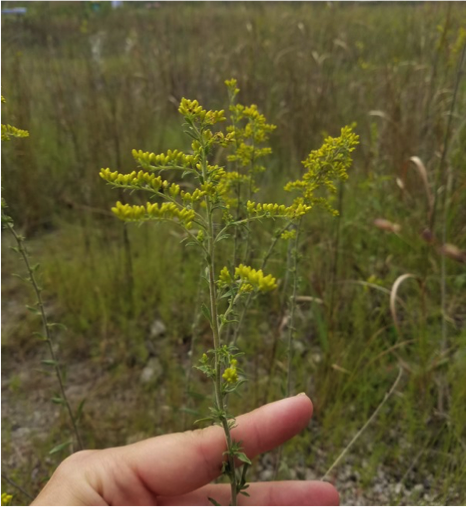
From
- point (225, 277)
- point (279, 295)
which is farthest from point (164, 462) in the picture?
point (279, 295)

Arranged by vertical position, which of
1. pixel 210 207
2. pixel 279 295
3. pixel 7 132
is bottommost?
pixel 279 295

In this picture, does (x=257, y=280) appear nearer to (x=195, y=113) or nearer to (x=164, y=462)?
(x=195, y=113)

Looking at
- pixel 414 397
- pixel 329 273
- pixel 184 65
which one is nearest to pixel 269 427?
pixel 414 397

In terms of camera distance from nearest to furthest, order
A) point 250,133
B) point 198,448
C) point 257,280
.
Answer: point 257,280 < point 198,448 < point 250,133

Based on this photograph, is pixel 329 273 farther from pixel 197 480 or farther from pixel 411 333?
pixel 197 480

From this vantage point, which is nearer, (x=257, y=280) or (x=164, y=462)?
(x=257, y=280)

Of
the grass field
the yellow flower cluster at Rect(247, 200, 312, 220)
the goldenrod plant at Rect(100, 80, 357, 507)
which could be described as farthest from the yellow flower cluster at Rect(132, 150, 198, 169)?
the grass field
